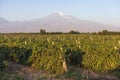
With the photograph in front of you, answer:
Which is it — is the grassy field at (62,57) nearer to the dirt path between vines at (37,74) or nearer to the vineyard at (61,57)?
the vineyard at (61,57)

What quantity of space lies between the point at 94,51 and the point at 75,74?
7.51 feet

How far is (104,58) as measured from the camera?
16828 mm

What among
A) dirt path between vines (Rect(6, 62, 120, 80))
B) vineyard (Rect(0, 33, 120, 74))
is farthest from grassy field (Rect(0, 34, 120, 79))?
dirt path between vines (Rect(6, 62, 120, 80))

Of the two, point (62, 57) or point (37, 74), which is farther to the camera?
point (62, 57)

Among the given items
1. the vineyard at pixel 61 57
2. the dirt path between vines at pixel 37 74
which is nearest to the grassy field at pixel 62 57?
the vineyard at pixel 61 57

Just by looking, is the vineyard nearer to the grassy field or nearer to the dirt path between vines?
the grassy field

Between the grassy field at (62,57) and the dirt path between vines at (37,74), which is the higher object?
the grassy field at (62,57)

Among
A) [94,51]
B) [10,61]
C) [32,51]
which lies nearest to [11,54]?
[10,61]

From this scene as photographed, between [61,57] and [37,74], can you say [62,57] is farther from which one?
[37,74]

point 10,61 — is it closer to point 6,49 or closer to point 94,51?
point 6,49

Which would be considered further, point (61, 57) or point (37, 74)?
point (61, 57)

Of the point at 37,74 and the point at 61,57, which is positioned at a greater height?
the point at 61,57

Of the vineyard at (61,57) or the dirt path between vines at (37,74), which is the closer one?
the dirt path between vines at (37,74)

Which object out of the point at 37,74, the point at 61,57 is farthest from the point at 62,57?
the point at 37,74
